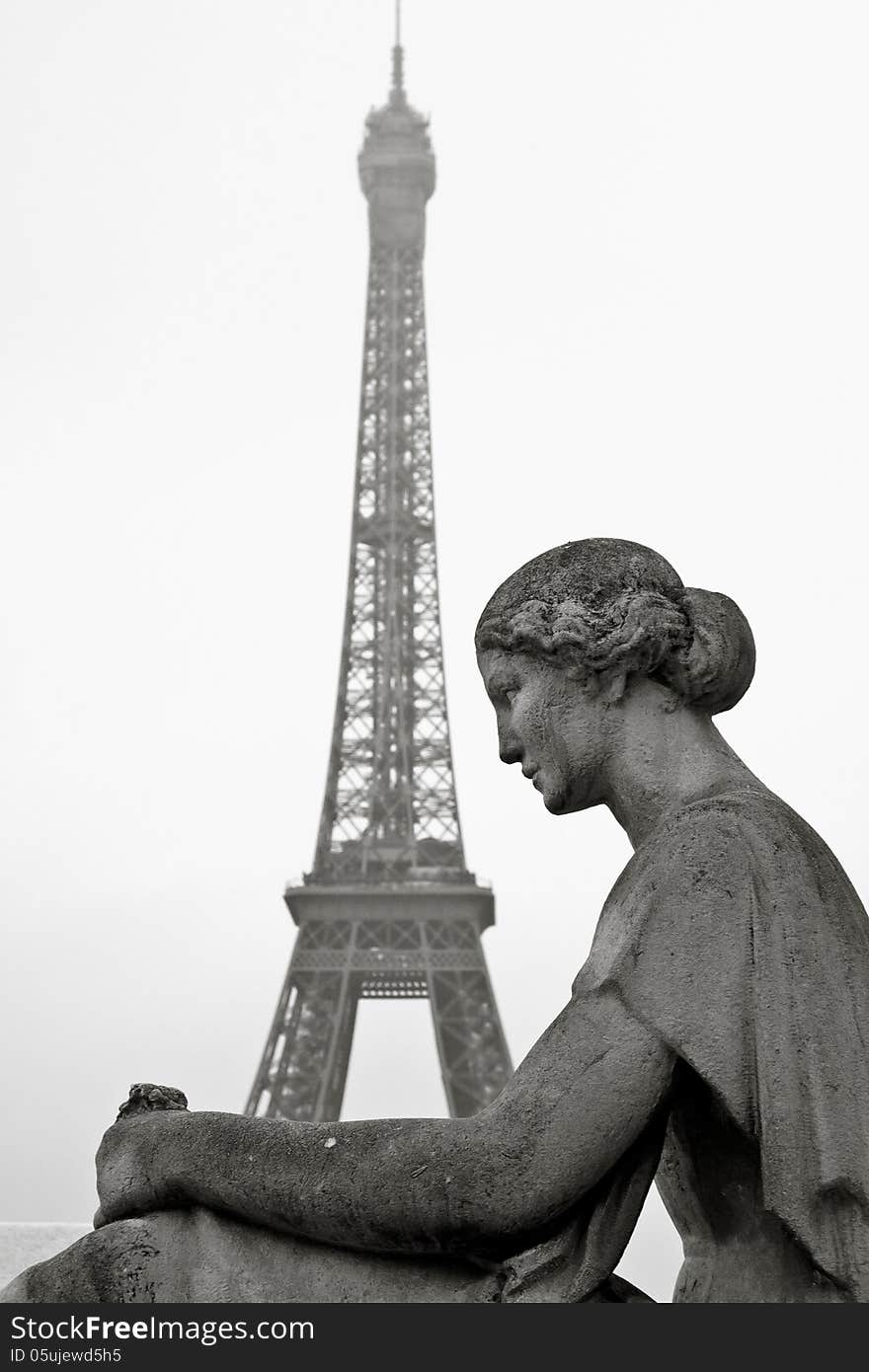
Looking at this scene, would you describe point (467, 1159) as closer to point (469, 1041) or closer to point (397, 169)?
point (469, 1041)

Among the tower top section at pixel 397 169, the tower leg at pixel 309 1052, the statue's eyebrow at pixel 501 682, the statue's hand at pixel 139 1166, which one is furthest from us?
the tower top section at pixel 397 169

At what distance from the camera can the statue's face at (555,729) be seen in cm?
329

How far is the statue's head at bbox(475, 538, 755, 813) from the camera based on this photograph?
325cm

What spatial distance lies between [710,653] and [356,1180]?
1.13 m

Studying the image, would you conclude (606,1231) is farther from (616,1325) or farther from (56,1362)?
(56,1362)

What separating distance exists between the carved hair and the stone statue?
0.85ft

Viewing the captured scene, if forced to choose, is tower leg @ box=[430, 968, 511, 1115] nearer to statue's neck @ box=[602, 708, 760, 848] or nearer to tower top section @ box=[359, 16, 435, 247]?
tower top section @ box=[359, 16, 435, 247]

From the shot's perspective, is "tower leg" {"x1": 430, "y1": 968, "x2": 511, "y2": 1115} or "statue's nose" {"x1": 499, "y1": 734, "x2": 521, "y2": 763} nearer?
"statue's nose" {"x1": 499, "y1": 734, "x2": 521, "y2": 763}

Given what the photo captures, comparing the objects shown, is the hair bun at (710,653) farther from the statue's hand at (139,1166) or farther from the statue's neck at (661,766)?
the statue's hand at (139,1166)

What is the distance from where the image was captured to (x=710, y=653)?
3.27m

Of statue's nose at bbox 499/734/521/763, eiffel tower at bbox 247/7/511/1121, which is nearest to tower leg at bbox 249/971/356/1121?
eiffel tower at bbox 247/7/511/1121

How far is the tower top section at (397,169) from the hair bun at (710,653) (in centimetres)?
5614

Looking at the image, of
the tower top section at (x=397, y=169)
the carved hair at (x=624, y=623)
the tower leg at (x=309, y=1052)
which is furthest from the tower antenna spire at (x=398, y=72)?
the carved hair at (x=624, y=623)

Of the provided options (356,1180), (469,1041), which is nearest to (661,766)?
(356,1180)
